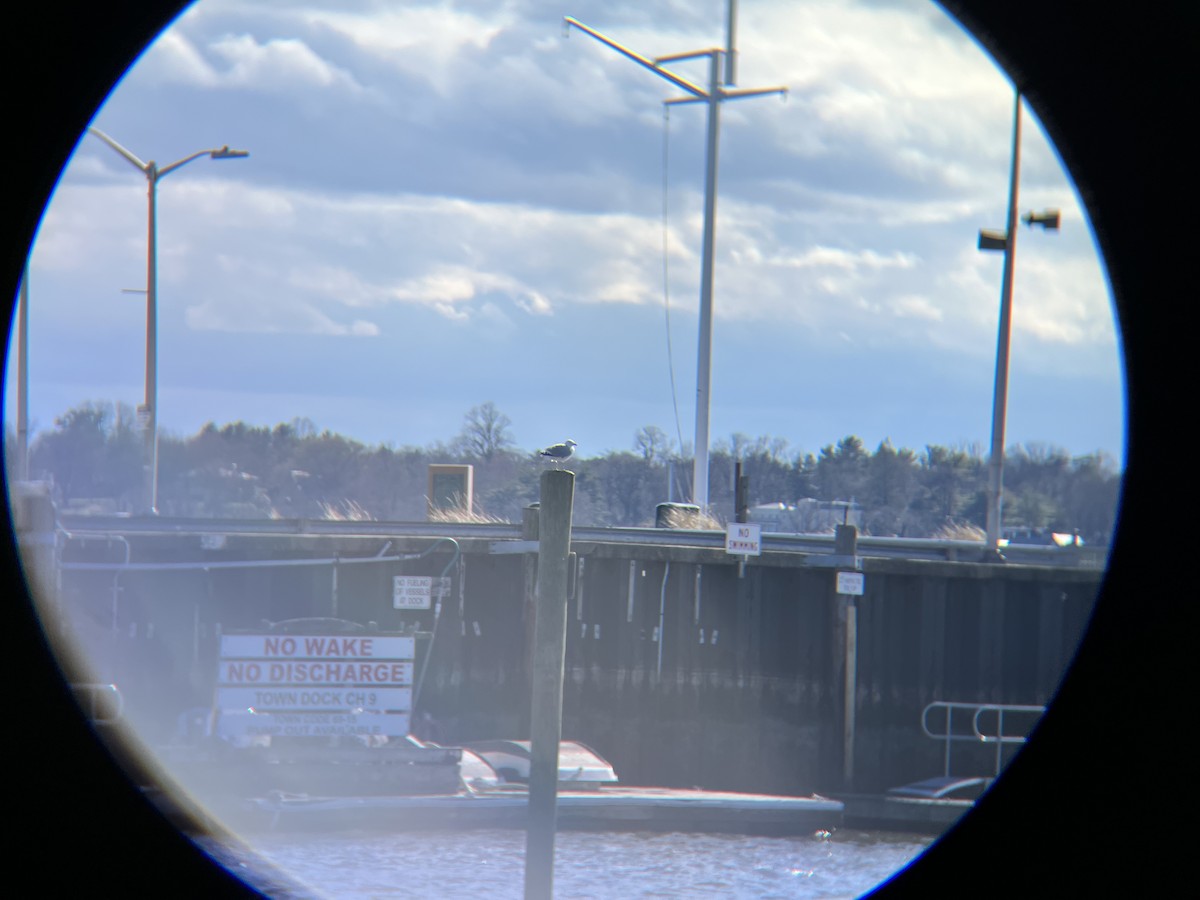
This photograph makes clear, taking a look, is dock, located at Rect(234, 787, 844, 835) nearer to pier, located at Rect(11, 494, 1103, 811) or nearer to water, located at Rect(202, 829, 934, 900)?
water, located at Rect(202, 829, 934, 900)

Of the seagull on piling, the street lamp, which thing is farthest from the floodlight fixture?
the seagull on piling

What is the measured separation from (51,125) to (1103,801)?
3.82 meters

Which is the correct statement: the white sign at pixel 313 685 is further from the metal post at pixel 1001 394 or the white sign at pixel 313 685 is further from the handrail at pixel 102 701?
the metal post at pixel 1001 394

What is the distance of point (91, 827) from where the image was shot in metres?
4.17

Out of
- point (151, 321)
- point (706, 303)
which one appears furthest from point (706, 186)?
point (151, 321)

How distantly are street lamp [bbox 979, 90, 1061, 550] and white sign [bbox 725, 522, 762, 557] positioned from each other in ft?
14.1

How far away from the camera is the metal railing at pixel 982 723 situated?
12.7 metres

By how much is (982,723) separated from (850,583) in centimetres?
199

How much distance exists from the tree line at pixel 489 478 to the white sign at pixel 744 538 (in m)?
21.0

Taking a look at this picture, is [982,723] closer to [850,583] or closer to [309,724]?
[850,583]

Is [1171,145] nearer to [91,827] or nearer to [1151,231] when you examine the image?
[1151,231]

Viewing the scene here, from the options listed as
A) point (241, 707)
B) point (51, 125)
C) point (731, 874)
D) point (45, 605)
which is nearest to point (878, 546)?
point (731, 874)

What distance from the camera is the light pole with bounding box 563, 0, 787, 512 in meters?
22.6

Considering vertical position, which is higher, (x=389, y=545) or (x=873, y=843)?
(x=389, y=545)
